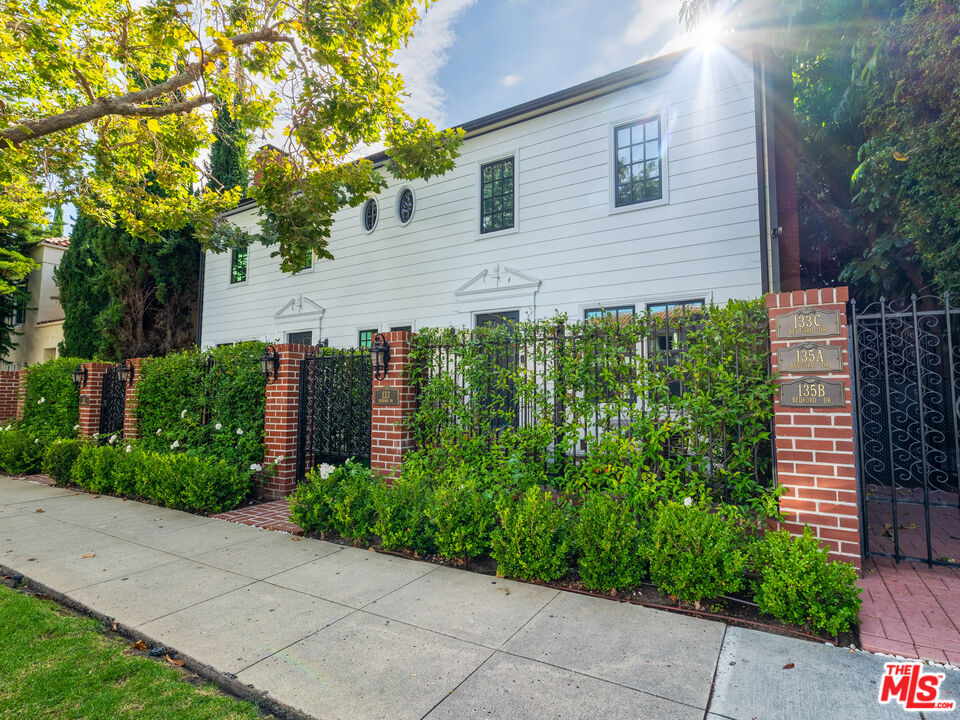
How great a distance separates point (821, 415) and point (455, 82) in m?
8.24

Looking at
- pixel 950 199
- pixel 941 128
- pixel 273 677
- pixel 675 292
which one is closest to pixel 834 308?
pixel 675 292

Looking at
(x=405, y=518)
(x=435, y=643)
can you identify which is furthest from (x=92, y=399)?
(x=435, y=643)

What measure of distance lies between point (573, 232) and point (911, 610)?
6873 mm

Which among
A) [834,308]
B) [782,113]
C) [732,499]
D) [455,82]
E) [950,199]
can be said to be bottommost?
[732,499]

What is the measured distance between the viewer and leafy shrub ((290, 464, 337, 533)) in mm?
5133

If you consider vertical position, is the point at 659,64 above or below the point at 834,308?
above

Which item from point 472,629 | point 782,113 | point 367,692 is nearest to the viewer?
point 367,692

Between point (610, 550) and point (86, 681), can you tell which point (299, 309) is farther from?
point (610, 550)

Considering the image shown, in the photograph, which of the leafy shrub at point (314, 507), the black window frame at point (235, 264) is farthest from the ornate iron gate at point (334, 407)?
the black window frame at point (235, 264)

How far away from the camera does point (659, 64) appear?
7.91m

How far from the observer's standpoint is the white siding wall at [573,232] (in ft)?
24.2

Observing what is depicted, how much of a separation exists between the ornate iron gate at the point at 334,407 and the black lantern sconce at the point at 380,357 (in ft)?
1.82

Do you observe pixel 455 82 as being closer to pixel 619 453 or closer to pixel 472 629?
pixel 619 453

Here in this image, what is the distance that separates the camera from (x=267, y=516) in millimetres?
6039
